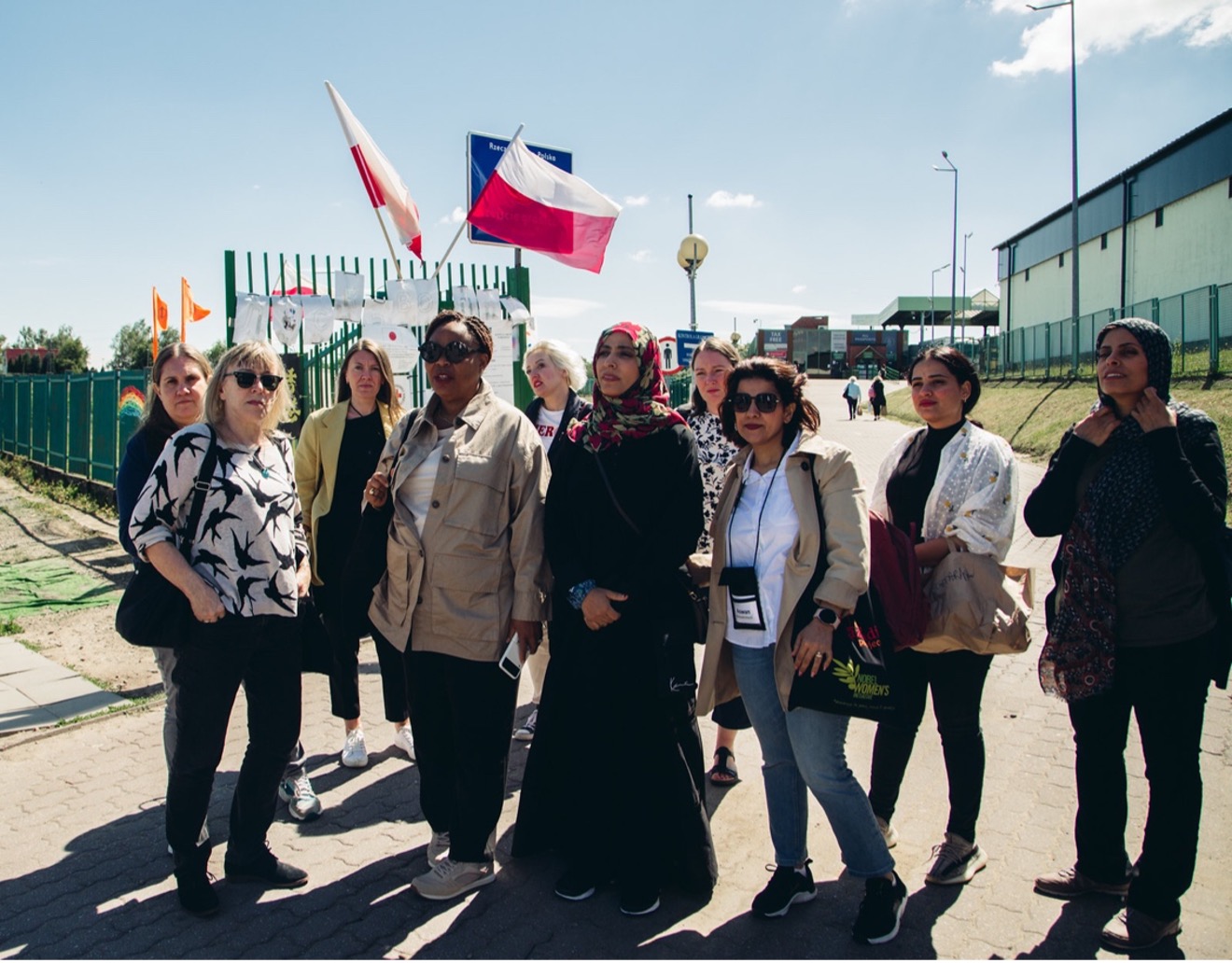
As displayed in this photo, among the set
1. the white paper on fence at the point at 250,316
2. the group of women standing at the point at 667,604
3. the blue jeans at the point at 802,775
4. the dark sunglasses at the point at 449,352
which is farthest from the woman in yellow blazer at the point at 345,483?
the white paper on fence at the point at 250,316

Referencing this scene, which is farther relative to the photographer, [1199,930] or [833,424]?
[833,424]

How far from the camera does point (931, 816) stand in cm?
375

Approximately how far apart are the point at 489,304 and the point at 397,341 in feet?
3.18

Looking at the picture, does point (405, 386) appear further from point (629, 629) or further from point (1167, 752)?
point (1167, 752)

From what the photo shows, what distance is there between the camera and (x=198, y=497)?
3.12m

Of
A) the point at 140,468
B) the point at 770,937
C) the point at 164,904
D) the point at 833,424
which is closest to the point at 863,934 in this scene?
the point at 770,937

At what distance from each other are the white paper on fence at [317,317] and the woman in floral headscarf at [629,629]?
4.86m

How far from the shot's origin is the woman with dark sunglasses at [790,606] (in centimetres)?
286

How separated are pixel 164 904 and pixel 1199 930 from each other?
3.50 m

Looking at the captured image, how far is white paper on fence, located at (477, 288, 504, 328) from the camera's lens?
323 inches

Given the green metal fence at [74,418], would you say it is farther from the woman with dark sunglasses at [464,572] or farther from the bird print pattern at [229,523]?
the woman with dark sunglasses at [464,572]

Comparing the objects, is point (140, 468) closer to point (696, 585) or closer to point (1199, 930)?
point (696, 585)

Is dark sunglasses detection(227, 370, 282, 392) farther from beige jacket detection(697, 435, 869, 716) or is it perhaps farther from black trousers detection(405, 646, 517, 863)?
beige jacket detection(697, 435, 869, 716)

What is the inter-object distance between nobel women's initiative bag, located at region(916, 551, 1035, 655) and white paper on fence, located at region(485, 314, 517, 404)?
19.1 ft
